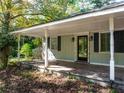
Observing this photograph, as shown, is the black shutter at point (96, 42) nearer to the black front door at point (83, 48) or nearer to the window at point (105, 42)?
the window at point (105, 42)

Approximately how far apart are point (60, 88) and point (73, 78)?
5.10ft

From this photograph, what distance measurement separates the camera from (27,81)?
10.5 meters

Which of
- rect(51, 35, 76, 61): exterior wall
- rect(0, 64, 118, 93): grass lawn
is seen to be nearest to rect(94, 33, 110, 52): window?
rect(51, 35, 76, 61): exterior wall

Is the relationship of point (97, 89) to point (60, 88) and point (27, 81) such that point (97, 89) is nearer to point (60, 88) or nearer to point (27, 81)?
point (60, 88)

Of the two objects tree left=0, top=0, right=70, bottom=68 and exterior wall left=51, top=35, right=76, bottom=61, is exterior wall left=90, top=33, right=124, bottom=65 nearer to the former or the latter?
exterior wall left=51, top=35, right=76, bottom=61

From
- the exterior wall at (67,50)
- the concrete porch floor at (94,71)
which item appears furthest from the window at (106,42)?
the exterior wall at (67,50)

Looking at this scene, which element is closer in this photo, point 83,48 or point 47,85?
point 47,85

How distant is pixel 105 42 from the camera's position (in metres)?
14.1

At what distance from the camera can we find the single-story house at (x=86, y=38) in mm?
10234

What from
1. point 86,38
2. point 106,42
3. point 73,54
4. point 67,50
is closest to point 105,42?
point 106,42

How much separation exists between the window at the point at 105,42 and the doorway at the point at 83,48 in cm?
204

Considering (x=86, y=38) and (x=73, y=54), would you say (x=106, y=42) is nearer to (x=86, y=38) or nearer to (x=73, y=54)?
(x=86, y=38)

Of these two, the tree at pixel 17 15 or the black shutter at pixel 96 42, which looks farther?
the tree at pixel 17 15

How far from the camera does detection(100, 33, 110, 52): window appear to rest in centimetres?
1387
